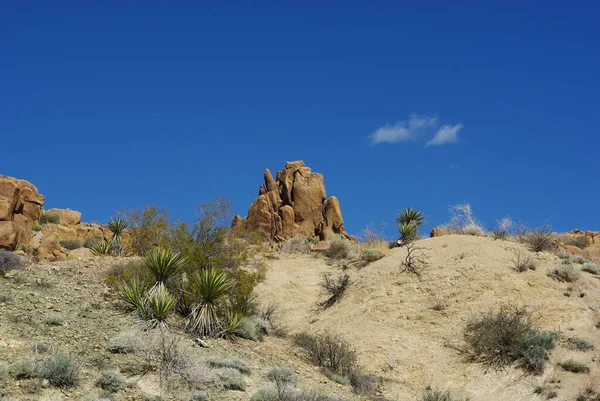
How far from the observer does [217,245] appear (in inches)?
857

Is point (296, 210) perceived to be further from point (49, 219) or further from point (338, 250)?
point (49, 219)

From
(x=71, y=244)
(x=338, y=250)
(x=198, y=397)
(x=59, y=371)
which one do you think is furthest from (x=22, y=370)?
(x=338, y=250)

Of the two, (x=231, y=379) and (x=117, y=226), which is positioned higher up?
(x=117, y=226)

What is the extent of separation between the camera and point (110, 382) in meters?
12.8

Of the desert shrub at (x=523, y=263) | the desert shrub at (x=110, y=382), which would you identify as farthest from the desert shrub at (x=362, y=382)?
the desert shrub at (x=523, y=263)

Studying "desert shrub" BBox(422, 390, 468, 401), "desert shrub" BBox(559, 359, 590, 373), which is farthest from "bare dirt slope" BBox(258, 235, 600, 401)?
"desert shrub" BBox(422, 390, 468, 401)

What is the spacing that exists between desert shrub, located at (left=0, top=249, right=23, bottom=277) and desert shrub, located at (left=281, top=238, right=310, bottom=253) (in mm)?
18785

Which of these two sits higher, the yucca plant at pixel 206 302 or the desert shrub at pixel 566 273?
the desert shrub at pixel 566 273

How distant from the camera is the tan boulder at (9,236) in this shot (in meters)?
25.0

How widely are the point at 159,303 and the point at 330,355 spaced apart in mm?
5013

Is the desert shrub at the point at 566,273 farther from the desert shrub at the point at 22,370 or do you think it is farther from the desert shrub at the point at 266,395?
the desert shrub at the point at 22,370

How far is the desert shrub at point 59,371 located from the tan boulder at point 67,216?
2846 centimetres

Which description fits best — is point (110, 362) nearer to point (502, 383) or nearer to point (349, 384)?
point (349, 384)

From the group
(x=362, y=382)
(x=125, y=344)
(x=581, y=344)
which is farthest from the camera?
(x=581, y=344)
